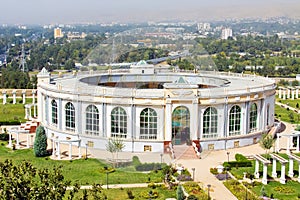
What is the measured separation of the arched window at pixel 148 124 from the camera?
162 feet

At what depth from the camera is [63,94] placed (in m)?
52.7

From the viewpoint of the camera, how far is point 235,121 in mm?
51594

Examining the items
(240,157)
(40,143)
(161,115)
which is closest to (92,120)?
(40,143)

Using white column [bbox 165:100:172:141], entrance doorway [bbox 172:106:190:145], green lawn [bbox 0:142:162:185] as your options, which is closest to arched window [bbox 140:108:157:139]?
white column [bbox 165:100:172:141]

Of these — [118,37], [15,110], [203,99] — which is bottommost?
[15,110]

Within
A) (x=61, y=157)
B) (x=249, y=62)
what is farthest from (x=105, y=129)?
(x=249, y=62)

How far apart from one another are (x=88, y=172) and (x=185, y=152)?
1002cm

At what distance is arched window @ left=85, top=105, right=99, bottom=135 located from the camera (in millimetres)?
50784

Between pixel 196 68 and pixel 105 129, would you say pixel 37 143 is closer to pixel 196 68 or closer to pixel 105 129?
pixel 105 129

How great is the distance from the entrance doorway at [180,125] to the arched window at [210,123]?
1.90 m

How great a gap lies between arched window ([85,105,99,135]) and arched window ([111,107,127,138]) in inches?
71.6

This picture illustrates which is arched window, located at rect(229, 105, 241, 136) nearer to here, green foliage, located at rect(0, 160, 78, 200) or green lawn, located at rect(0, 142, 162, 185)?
green lawn, located at rect(0, 142, 162, 185)

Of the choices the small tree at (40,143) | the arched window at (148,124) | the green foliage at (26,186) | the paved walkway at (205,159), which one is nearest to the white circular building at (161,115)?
the arched window at (148,124)

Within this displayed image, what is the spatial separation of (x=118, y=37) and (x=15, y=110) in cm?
1938
